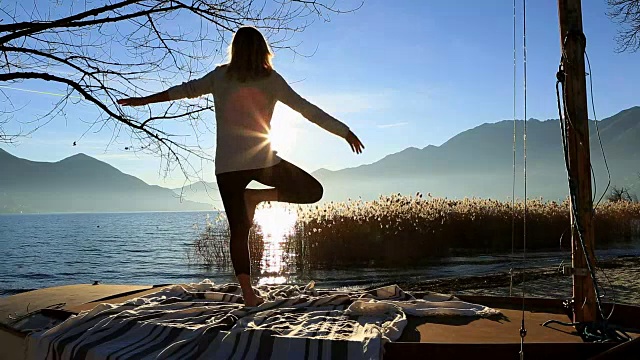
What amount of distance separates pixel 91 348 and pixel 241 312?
79 cm

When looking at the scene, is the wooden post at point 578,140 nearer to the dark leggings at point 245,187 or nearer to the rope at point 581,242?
the rope at point 581,242

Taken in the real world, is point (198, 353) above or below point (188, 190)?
below

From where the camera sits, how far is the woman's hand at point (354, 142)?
3316 mm

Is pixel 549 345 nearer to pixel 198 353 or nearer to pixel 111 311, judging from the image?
pixel 198 353

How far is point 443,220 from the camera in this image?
47.6ft

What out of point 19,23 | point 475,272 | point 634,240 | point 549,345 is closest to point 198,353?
point 549,345

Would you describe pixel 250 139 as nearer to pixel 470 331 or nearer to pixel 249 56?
pixel 249 56

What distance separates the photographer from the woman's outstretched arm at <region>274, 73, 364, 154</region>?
Answer: 10.9 ft

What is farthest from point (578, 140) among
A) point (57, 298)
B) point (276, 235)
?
point (276, 235)

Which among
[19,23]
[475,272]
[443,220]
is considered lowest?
[475,272]

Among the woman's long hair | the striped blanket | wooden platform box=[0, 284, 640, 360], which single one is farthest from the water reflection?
the woman's long hair

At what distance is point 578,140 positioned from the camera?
2881mm

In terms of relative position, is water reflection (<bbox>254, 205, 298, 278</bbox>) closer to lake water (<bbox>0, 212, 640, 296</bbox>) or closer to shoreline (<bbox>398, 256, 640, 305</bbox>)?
lake water (<bbox>0, 212, 640, 296</bbox>)

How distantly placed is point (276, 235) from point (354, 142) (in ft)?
32.1
